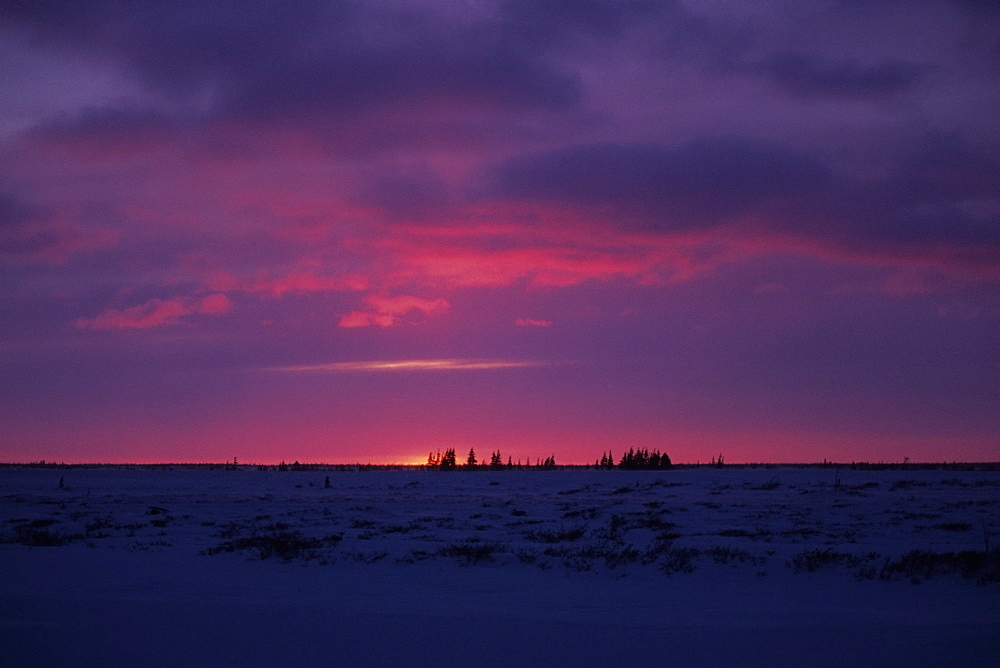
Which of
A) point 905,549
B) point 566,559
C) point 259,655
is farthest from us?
point 905,549

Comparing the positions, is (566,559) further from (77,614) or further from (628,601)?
(77,614)

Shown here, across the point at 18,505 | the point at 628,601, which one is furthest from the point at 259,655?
the point at 18,505

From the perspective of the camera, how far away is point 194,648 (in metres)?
9.95

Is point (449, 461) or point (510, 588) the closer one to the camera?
point (510, 588)

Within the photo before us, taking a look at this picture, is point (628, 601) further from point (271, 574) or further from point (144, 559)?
point (144, 559)

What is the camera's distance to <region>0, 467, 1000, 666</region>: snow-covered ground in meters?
10.0

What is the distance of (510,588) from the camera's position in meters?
15.5

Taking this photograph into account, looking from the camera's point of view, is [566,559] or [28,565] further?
[566,559]

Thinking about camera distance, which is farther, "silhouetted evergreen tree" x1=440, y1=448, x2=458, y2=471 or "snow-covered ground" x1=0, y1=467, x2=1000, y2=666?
"silhouetted evergreen tree" x1=440, y1=448, x2=458, y2=471

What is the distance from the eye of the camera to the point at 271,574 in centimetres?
1680

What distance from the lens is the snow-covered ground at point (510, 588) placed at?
32.8 feet

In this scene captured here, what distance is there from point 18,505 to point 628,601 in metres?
34.4

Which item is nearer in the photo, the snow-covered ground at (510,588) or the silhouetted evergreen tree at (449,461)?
the snow-covered ground at (510,588)

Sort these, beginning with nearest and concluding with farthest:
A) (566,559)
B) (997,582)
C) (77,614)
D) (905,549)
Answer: (77,614) → (997,582) → (566,559) → (905,549)
